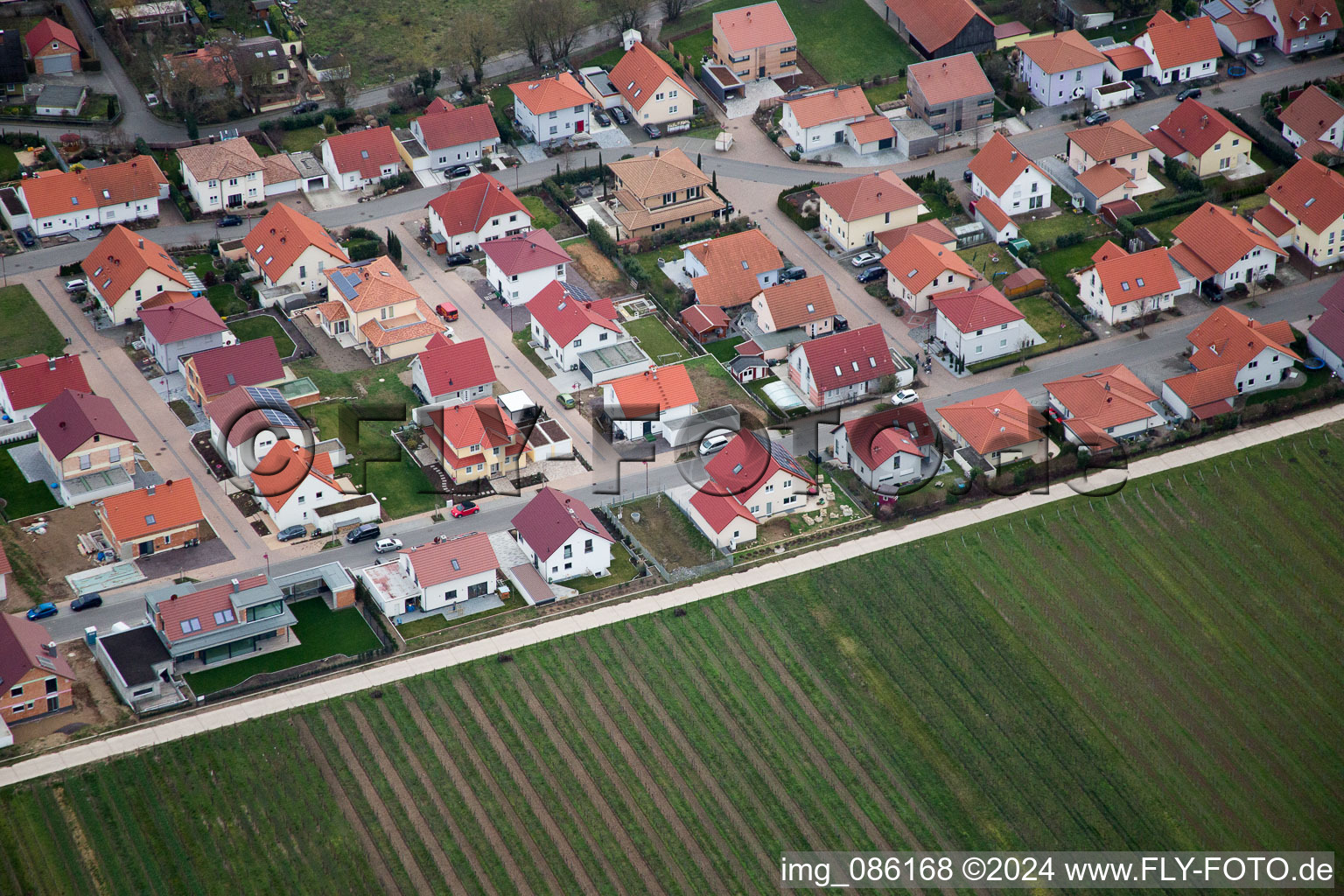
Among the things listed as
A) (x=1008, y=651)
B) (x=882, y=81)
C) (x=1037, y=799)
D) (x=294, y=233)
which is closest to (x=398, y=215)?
(x=294, y=233)

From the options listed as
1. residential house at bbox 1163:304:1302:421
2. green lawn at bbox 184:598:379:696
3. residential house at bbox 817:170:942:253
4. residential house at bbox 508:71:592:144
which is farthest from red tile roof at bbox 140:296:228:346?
residential house at bbox 1163:304:1302:421

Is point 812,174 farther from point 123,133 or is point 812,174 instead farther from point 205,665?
point 205,665

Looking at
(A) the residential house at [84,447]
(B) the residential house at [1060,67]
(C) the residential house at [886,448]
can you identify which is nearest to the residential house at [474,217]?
(A) the residential house at [84,447]

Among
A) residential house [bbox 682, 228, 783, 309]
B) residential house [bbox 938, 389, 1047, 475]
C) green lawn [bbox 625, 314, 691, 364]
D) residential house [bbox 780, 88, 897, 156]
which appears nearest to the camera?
residential house [bbox 938, 389, 1047, 475]

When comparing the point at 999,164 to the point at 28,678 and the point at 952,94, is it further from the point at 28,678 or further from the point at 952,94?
the point at 28,678

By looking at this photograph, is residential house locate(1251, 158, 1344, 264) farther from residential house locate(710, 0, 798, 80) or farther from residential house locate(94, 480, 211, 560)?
residential house locate(94, 480, 211, 560)

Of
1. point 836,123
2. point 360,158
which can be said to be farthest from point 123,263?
point 836,123
